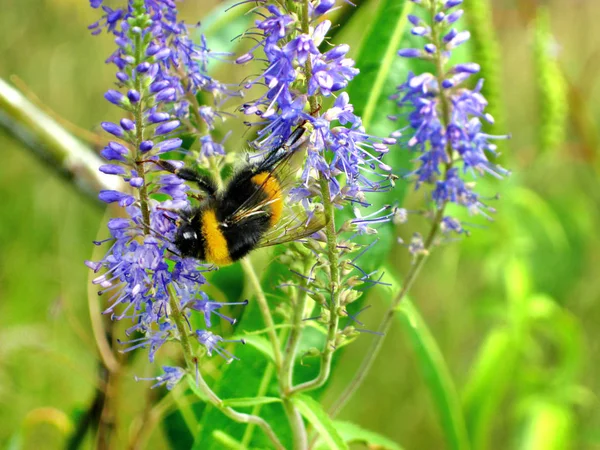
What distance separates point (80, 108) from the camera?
17.2 feet

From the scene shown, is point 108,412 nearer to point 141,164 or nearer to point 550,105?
point 141,164

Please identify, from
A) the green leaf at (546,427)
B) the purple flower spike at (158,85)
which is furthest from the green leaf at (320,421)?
the green leaf at (546,427)

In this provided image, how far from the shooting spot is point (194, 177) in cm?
167

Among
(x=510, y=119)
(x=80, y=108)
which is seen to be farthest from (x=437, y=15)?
(x=510, y=119)

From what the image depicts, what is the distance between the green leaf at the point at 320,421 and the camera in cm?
150

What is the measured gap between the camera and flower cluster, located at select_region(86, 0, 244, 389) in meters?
1.33

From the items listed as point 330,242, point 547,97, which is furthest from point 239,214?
point 547,97

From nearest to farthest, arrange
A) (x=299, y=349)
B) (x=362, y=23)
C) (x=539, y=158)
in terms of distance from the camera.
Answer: (x=299, y=349) → (x=539, y=158) → (x=362, y=23)

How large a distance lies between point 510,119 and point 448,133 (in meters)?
4.57

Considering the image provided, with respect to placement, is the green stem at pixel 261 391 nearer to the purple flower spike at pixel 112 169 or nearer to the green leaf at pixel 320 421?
the green leaf at pixel 320 421

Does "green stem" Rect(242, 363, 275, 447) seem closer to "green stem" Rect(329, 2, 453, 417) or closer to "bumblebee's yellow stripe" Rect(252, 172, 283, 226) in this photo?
"green stem" Rect(329, 2, 453, 417)

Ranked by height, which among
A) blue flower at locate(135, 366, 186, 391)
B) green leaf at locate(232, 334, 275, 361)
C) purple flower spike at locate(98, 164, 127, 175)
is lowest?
green leaf at locate(232, 334, 275, 361)

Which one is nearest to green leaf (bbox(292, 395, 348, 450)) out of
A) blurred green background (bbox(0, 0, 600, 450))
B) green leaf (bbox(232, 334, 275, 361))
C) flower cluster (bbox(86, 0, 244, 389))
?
green leaf (bbox(232, 334, 275, 361))

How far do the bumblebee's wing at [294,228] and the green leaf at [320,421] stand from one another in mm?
406
